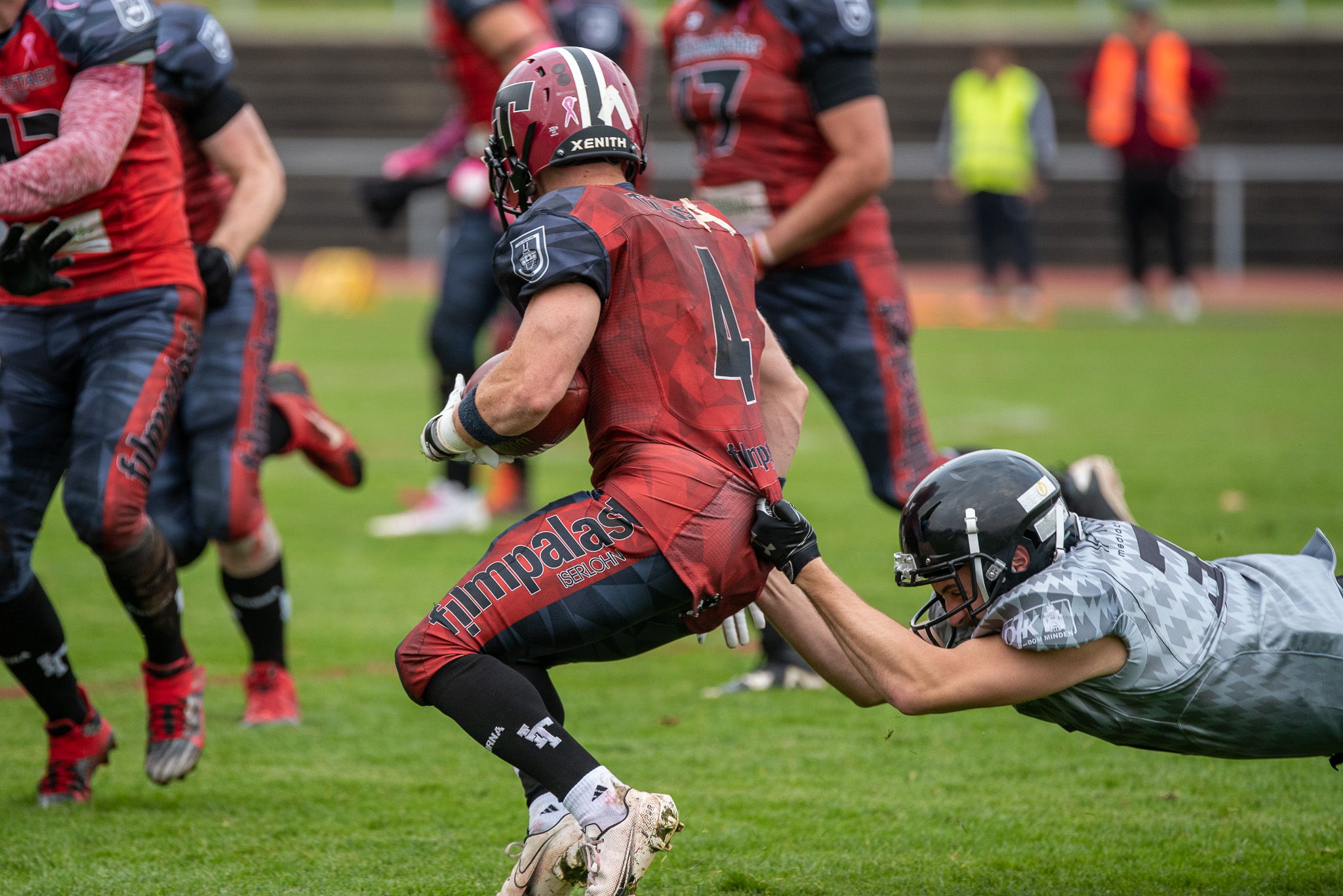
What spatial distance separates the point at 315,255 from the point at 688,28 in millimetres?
17771

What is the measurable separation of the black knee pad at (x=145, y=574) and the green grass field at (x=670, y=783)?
0.55 metres

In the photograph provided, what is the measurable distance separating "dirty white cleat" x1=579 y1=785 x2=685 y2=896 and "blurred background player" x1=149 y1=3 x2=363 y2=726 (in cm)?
217

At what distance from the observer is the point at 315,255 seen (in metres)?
22.4

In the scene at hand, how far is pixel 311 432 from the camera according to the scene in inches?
217

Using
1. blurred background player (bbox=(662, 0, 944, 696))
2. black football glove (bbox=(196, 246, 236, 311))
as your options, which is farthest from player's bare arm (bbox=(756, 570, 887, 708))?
black football glove (bbox=(196, 246, 236, 311))

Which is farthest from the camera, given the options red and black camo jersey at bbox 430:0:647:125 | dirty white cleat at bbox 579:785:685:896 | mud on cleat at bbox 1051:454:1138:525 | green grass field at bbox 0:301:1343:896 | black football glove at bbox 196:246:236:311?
red and black camo jersey at bbox 430:0:647:125

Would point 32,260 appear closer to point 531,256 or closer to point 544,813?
point 531,256

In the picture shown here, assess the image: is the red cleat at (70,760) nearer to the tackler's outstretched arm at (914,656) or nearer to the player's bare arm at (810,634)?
the player's bare arm at (810,634)

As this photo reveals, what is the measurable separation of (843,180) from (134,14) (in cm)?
221

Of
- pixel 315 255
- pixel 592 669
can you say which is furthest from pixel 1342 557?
pixel 315 255

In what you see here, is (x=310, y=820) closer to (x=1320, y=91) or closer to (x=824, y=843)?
(x=824, y=843)

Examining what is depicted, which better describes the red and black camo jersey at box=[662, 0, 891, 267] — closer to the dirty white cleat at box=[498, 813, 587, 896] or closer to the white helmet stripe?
the white helmet stripe

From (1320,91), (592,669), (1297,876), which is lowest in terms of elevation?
(1320,91)

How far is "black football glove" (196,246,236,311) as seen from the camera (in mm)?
4625
